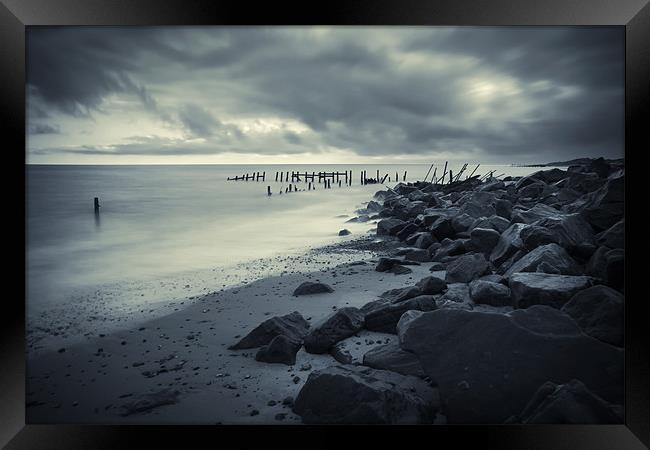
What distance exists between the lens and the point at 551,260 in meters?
3.43

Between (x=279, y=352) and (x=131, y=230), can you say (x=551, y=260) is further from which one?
(x=131, y=230)

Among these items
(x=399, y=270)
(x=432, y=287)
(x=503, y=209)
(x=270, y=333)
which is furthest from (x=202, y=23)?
(x=503, y=209)

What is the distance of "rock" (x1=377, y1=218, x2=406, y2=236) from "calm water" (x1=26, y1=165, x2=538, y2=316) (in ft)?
1.89

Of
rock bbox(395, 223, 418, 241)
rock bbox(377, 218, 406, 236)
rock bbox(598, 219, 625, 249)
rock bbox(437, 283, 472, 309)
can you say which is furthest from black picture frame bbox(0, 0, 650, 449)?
rock bbox(377, 218, 406, 236)

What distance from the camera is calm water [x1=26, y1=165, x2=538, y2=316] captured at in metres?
3.21

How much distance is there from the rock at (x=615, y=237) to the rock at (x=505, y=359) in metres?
0.76

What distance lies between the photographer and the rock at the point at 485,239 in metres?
4.54

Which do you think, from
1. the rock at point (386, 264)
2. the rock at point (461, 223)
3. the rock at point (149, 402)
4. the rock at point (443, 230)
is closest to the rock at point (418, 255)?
the rock at point (386, 264)

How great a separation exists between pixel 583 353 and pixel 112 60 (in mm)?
4180

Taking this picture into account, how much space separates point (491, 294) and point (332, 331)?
132cm

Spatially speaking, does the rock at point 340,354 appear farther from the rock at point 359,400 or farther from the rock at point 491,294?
the rock at point 491,294
